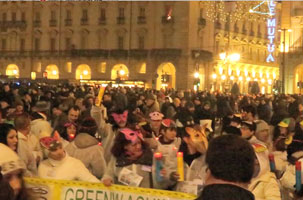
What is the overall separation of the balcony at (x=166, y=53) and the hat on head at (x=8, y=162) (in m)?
55.0

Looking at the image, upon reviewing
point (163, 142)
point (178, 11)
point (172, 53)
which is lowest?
point (163, 142)

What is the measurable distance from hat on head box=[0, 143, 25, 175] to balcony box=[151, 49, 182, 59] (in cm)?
5496

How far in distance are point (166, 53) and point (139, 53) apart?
3.41 meters

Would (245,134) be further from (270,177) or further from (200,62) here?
(200,62)

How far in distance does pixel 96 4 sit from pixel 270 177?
6259cm

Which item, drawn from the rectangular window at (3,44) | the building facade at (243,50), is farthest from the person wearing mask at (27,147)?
the rectangular window at (3,44)

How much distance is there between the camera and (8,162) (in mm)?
4812

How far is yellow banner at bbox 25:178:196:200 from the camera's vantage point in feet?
17.9

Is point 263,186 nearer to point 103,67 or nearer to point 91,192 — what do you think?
point 91,192

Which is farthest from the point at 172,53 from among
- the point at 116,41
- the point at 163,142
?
the point at 163,142

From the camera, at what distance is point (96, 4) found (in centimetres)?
6681

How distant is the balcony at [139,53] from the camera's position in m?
62.6

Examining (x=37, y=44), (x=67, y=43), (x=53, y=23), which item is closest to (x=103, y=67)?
(x=67, y=43)

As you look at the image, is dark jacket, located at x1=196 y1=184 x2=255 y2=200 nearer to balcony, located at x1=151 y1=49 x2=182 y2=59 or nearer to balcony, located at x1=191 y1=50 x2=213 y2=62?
balcony, located at x1=191 y1=50 x2=213 y2=62
